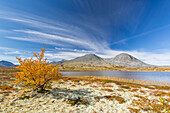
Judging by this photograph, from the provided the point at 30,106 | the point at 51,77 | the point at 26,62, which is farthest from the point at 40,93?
the point at 26,62

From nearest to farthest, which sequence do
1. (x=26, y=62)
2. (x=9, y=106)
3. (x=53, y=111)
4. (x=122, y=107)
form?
(x=53, y=111), (x=9, y=106), (x=122, y=107), (x=26, y=62)

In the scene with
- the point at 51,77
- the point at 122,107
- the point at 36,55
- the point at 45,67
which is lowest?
the point at 122,107

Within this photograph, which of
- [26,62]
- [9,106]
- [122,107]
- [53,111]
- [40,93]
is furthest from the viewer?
[40,93]

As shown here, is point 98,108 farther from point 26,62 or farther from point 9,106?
point 26,62

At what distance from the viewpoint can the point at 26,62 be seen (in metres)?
14.5

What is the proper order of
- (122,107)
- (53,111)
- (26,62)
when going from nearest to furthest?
(53,111) → (122,107) → (26,62)

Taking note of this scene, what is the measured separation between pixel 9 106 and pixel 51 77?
6.65m

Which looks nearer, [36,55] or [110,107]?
[110,107]

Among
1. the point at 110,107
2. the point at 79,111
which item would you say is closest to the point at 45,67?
the point at 79,111

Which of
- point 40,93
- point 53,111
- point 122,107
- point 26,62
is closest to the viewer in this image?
point 53,111

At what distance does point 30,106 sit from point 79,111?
6386 mm

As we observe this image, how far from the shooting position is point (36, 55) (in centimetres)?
1514

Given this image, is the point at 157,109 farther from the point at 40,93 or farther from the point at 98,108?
the point at 40,93

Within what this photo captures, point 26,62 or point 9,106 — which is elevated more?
point 26,62
